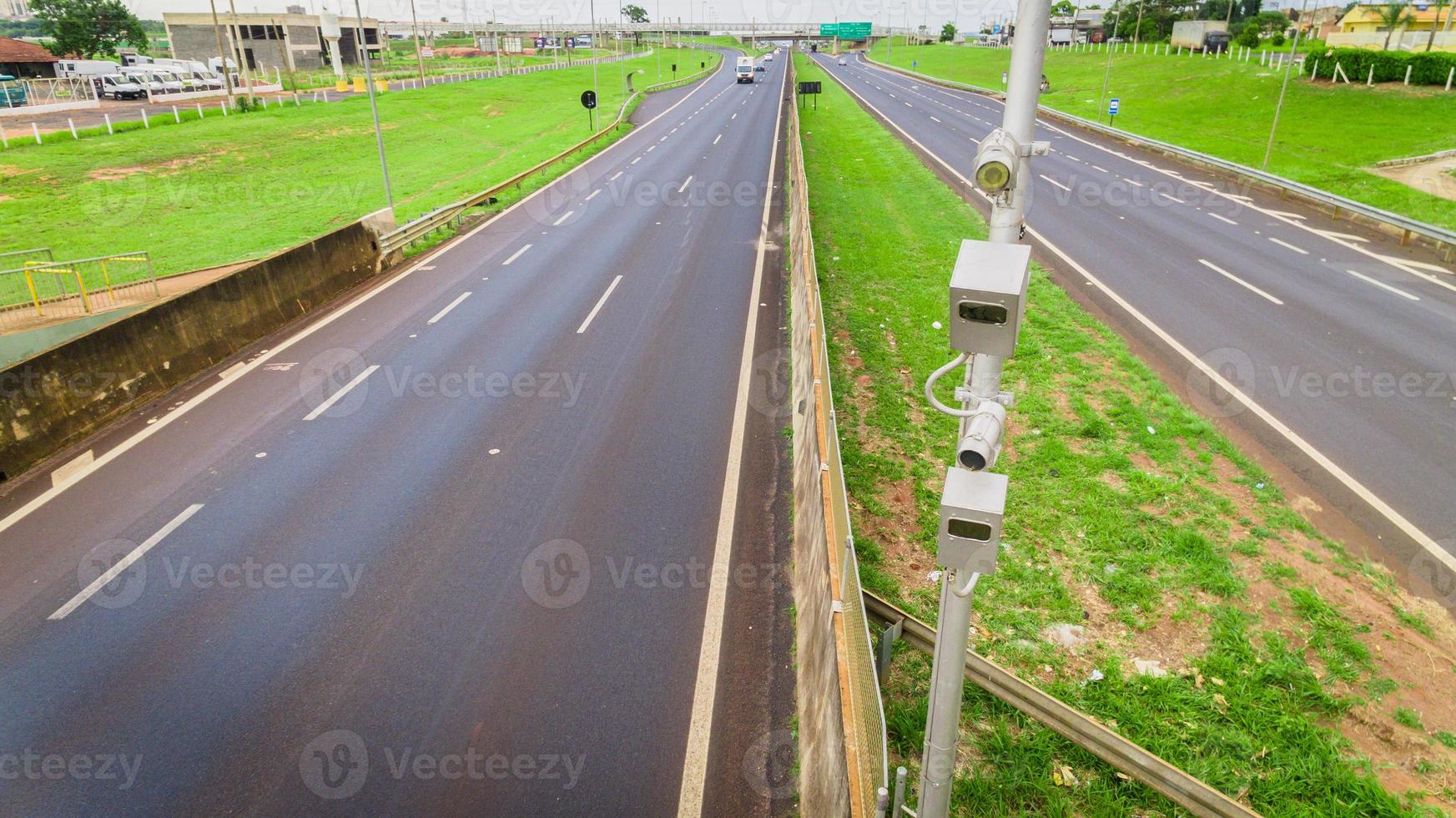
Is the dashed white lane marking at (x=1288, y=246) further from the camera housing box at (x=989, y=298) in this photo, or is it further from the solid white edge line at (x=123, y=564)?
the solid white edge line at (x=123, y=564)

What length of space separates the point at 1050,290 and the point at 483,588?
1424 cm

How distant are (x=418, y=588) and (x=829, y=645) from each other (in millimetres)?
4525

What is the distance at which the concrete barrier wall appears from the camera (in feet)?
34.0

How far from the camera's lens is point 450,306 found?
17094mm

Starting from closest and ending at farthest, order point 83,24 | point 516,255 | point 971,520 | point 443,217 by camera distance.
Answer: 1. point 971,520
2. point 516,255
3. point 443,217
4. point 83,24

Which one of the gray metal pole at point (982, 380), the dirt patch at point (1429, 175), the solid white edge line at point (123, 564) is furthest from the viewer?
the dirt patch at point (1429, 175)

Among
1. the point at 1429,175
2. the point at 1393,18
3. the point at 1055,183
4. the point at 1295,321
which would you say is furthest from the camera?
the point at 1393,18

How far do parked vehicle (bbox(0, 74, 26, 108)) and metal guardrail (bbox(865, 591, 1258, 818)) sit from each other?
64497mm

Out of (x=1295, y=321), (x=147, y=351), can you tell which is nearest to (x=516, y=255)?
(x=147, y=351)

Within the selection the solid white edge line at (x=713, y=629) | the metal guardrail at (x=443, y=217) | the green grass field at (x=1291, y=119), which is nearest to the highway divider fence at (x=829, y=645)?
the solid white edge line at (x=713, y=629)

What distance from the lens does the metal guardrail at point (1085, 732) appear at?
558cm

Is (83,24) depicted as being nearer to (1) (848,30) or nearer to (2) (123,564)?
(2) (123,564)

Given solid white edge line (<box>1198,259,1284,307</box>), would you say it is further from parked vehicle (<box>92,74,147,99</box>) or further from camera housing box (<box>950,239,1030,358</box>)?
parked vehicle (<box>92,74,147,99</box>)

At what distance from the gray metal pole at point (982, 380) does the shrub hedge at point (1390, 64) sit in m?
54.3
